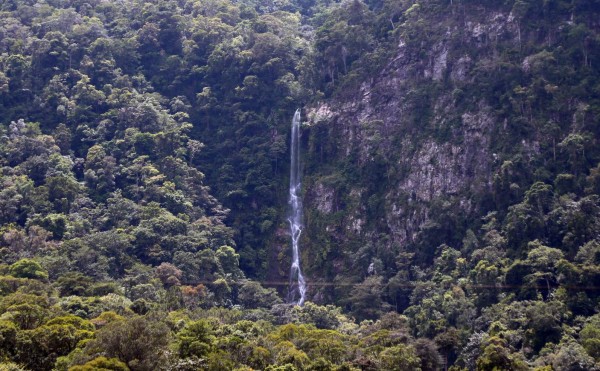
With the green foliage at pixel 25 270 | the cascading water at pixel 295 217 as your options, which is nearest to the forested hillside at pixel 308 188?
the green foliage at pixel 25 270

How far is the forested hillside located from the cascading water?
66 cm

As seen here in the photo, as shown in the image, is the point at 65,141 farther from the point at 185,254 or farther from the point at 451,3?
the point at 451,3

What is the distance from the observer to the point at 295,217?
5675cm

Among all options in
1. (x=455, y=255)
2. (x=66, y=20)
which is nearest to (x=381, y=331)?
(x=455, y=255)

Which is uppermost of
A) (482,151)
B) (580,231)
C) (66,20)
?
(66,20)

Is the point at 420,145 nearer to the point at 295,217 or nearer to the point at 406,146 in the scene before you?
the point at 406,146

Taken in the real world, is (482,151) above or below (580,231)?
above

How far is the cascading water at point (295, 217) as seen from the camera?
52625mm

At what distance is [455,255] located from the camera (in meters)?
45.9

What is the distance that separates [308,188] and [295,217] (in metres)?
2.53

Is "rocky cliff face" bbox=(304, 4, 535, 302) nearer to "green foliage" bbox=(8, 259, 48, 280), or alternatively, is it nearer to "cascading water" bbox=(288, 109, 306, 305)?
"cascading water" bbox=(288, 109, 306, 305)

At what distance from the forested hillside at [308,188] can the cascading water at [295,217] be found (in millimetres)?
664

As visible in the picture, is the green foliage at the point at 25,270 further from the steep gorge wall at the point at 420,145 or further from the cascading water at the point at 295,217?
the steep gorge wall at the point at 420,145

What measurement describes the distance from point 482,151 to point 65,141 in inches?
1222
